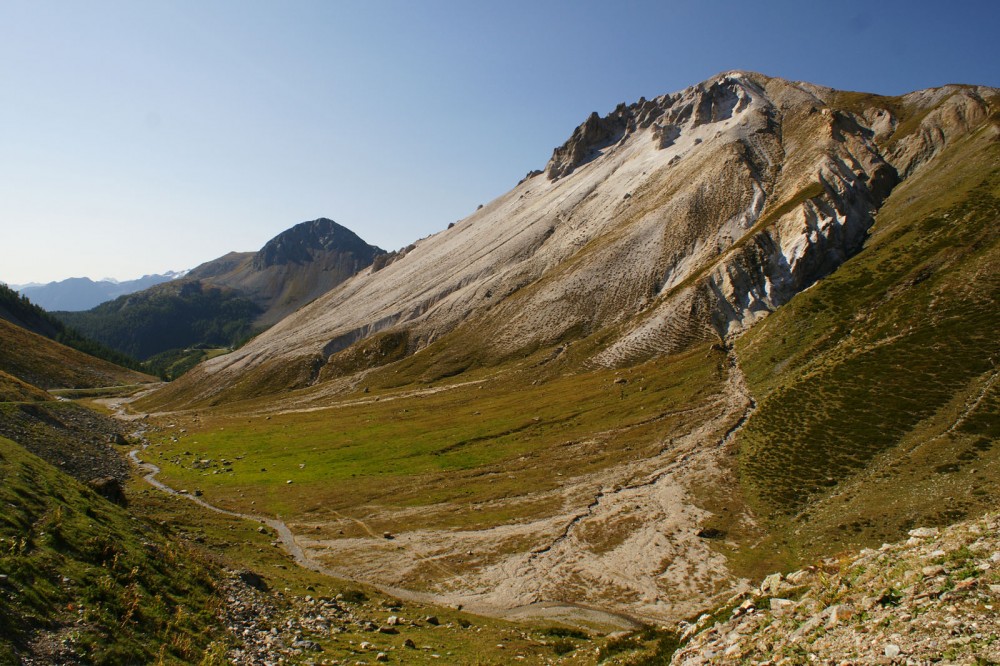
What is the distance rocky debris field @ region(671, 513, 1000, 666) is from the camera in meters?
12.6

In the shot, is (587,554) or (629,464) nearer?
(587,554)

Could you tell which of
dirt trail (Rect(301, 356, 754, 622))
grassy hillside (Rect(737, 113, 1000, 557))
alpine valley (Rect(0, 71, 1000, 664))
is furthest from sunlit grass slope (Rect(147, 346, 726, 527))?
grassy hillside (Rect(737, 113, 1000, 557))

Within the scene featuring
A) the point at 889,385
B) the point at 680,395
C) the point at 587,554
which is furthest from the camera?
the point at 680,395

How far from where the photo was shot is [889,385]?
228ft

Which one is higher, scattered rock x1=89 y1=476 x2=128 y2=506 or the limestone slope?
the limestone slope

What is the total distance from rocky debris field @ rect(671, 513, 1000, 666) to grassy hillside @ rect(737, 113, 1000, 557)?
33.4m

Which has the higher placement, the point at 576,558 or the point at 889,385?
the point at 889,385

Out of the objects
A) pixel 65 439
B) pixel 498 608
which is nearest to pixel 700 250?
pixel 498 608

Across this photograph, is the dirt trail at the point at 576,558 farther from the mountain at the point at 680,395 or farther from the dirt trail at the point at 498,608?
the mountain at the point at 680,395

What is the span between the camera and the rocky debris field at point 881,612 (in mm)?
12641

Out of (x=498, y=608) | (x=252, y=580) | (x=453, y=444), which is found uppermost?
(x=252, y=580)

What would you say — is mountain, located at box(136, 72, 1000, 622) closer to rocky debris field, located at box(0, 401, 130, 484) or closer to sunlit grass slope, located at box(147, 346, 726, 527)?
sunlit grass slope, located at box(147, 346, 726, 527)

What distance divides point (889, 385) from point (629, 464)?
36.6m

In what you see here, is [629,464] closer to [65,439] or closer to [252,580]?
[252,580]
